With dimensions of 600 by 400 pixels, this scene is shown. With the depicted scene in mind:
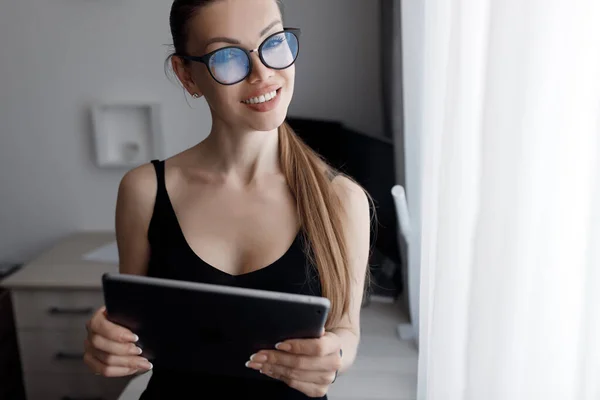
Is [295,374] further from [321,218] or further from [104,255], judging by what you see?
[104,255]

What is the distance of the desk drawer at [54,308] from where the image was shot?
1841 mm

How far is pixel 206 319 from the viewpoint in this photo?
775mm

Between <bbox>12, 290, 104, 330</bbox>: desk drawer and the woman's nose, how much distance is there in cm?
128

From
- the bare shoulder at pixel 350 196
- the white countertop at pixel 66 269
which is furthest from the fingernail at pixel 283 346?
the white countertop at pixel 66 269

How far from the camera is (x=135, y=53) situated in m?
2.10

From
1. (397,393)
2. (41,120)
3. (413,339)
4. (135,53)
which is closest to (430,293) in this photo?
(397,393)

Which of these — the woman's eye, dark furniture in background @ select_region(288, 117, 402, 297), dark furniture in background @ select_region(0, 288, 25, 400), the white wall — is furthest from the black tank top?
dark furniture in background @ select_region(0, 288, 25, 400)

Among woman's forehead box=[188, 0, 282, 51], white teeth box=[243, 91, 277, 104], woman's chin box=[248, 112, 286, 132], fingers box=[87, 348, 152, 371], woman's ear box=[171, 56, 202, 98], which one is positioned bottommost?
fingers box=[87, 348, 152, 371]

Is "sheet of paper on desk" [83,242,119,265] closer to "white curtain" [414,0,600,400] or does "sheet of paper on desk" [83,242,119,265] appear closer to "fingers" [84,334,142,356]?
"fingers" [84,334,142,356]

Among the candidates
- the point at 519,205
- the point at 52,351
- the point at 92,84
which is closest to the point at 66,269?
the point at 52,351

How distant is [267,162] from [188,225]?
150 millimetres

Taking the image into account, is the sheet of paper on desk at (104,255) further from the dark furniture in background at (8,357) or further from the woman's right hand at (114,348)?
the woman's right hand at (114,348)

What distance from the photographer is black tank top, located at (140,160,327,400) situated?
33.6 inches

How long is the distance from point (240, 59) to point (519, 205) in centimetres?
39
